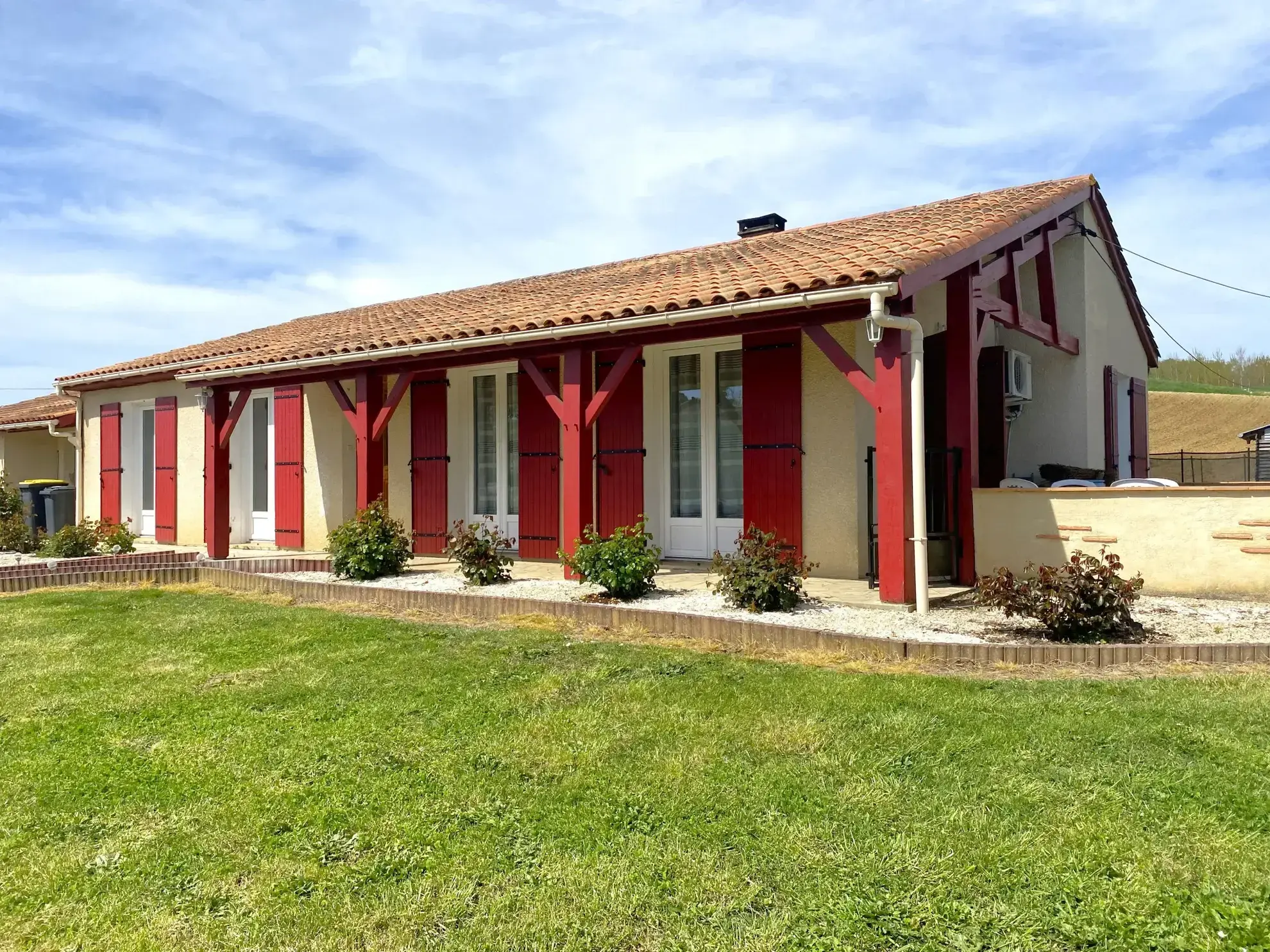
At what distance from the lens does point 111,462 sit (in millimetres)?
13414

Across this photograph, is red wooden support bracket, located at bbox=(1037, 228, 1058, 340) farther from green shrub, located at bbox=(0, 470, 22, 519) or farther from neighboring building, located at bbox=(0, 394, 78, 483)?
neighboring building, located at bbox=(0, 394, 78, 483)

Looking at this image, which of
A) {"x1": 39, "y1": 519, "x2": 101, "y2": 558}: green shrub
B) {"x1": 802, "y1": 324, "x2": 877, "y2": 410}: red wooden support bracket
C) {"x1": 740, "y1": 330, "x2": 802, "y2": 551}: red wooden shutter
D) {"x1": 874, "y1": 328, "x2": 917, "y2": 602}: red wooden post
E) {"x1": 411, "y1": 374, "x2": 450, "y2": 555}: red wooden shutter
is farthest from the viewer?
{"x1": 411, "y1": 374, "x2": 450, "y2": 555}: red wooden shutter

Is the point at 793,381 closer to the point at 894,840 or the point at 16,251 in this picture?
the point at 894,840

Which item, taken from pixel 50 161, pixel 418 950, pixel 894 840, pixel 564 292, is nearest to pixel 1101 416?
pixel 564 292

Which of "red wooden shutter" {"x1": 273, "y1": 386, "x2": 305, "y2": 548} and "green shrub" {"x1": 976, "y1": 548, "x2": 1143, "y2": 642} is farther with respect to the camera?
"red wooden shutter" {"x1": 273, "y1": 386, "x2": 305, "y2": 548}

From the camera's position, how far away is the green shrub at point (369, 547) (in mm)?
8227

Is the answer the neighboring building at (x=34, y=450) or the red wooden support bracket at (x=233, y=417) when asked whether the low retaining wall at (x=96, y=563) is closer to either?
the red wooden support bracket at (x=233, y=417)

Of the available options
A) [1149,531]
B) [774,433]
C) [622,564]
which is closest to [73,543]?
[622,564]

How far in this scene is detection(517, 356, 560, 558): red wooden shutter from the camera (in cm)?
954

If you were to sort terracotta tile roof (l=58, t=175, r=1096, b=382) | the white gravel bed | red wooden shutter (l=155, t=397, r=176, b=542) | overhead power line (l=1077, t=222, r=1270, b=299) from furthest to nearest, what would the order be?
red wooden shutter (l=155, t=397, r=176, b=542) < overhead power line (l=1077, t=222, r=1270, b=299) < terracotta tile roof (l=58, t=175, r=1096, b=382) < the white gravel bed

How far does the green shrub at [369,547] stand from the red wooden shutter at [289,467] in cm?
312

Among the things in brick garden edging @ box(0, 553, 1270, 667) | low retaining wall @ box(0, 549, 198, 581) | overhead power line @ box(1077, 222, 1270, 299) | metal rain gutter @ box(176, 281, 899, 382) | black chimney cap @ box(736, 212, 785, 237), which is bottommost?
brick garden edging @ box(0, 553, 1270, 667)

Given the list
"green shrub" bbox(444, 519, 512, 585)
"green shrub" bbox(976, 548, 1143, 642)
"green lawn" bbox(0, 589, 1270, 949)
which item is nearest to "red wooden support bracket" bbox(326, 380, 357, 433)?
"green shrub" bbox(444, 519, 512, 585)

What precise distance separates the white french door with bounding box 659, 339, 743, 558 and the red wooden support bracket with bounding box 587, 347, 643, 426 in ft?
4.66
